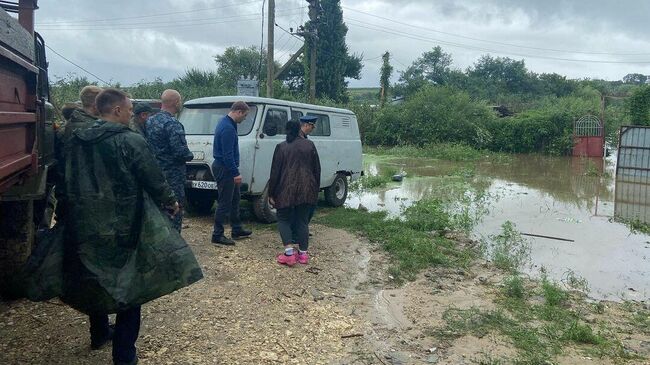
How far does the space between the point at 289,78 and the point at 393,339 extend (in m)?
43.7

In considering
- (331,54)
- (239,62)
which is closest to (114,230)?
(331,54)

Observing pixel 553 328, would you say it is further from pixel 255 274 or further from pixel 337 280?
pixel 255 274

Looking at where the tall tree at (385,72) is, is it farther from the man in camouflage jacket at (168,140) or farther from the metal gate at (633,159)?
the man in camouflage jacket at (168,140)

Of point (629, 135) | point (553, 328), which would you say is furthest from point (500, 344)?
point (629, 135)

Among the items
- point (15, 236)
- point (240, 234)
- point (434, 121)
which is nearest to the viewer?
point (15, 236)

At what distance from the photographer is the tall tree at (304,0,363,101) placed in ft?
136

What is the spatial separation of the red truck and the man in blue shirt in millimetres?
2136

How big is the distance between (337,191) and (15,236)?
6.90 m

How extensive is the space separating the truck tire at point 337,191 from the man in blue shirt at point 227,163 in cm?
349

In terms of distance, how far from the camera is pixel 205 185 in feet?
24.6

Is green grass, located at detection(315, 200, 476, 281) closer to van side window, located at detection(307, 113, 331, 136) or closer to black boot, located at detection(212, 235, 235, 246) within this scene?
van side window, located at detection(307, 113, 331, 136)

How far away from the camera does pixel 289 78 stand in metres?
46.3

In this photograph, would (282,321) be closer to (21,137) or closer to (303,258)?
(303,258)

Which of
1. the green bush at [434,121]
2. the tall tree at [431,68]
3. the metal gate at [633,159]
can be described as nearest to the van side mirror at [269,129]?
the metal gate at [633,159]
